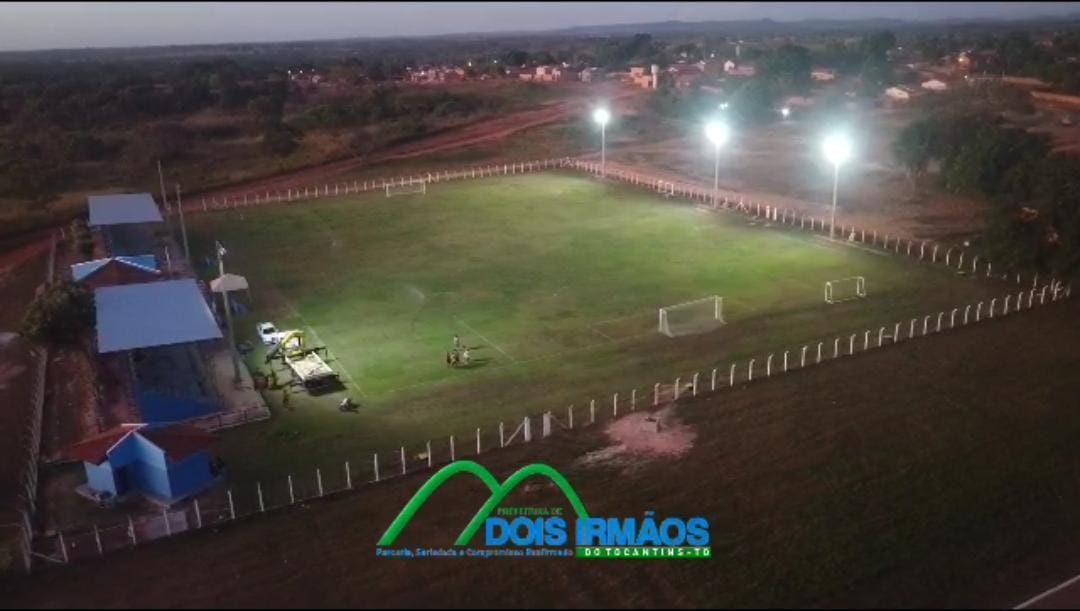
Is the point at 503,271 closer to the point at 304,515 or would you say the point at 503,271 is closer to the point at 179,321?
the point at 179,321

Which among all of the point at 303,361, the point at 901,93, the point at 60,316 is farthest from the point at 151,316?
the point at 901,93

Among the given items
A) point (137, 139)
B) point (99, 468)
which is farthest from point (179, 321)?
point (137, 139)

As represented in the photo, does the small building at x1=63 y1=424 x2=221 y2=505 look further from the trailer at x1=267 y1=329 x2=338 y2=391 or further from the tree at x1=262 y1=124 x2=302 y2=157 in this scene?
the tree at x1=262 y1=124 x2=302 y2=157

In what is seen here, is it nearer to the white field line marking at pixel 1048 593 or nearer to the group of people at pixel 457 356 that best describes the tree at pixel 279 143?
the group of people at pixel 457 356

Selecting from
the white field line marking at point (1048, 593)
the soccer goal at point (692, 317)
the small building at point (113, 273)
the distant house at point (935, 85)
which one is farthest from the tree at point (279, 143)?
the distant house at point (935, 85)

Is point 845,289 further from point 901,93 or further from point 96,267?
point 901,93
